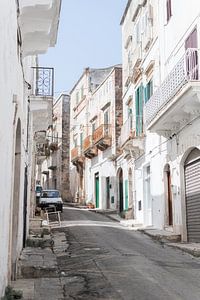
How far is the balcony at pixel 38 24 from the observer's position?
28.8 feet

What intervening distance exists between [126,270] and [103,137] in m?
23.5

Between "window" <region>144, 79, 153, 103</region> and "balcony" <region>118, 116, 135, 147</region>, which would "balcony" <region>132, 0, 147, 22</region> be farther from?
"balcony" <region>118, 116, 135, 147</region>

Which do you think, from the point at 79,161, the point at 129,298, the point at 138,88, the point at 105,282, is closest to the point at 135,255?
the point at 105,282

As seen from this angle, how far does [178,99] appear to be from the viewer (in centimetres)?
1347

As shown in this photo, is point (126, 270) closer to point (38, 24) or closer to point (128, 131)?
point (38, 24)

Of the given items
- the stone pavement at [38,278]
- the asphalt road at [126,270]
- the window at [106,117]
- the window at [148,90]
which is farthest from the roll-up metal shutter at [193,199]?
the window at [106,117]

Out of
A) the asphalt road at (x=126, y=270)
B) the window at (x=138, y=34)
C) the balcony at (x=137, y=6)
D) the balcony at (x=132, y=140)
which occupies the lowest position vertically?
the asphalt road at (x=126, y=270)

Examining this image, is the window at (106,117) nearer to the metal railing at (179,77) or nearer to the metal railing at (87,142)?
the metal railing at (87,142)

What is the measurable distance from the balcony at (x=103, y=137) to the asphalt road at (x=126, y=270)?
56.4 feet

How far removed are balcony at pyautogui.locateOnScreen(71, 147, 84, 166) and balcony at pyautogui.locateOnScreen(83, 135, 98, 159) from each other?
228 centimetres

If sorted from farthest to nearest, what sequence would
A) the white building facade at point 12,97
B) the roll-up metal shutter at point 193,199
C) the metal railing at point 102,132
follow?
the metal railing at point 102,132 < the roll-up metal shutter at point 193,199 < the white building facade at point 12,97

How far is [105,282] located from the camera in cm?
838

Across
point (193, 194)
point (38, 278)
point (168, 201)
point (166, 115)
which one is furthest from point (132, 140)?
point (38, 278)

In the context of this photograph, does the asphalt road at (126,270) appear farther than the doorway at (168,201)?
No
